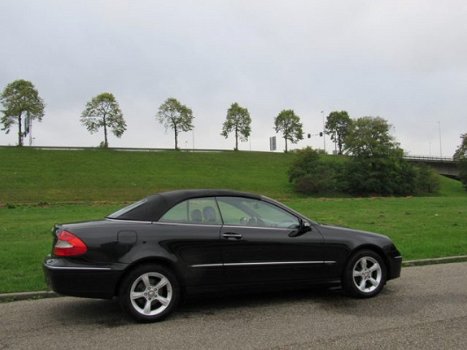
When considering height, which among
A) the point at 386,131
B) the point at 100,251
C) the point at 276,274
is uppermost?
the point at 386,131

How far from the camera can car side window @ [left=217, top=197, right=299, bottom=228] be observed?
21.1ft

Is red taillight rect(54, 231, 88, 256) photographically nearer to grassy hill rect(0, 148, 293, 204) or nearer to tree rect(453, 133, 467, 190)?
grassy hill rect(0, 148, 293, 204)

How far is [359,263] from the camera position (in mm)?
6977

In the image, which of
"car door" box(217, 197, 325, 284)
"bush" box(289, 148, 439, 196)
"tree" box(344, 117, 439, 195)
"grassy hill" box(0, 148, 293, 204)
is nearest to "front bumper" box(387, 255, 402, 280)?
"car door" box(217, 197, 325, 284)

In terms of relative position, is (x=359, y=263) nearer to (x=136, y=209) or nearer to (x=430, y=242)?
(x=136, y=209)

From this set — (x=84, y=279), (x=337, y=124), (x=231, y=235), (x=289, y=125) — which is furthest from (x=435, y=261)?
(x=337, y=124)

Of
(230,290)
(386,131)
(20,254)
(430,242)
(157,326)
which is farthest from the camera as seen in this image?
(386,131)

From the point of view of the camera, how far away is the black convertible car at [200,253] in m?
5.73

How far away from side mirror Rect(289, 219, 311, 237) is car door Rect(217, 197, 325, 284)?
0.04 feet

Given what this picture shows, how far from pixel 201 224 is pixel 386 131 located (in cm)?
5651

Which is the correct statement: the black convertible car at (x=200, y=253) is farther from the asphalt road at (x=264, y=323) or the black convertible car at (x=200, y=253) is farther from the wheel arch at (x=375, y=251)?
the asphalt road at (x=264, y=323)

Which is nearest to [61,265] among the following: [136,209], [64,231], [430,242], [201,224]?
[64,231]

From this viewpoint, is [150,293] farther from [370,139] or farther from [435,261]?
[370,139]

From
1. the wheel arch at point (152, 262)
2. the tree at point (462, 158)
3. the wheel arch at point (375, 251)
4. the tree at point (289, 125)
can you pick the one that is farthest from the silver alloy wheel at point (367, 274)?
the tree at point (289, 125)
